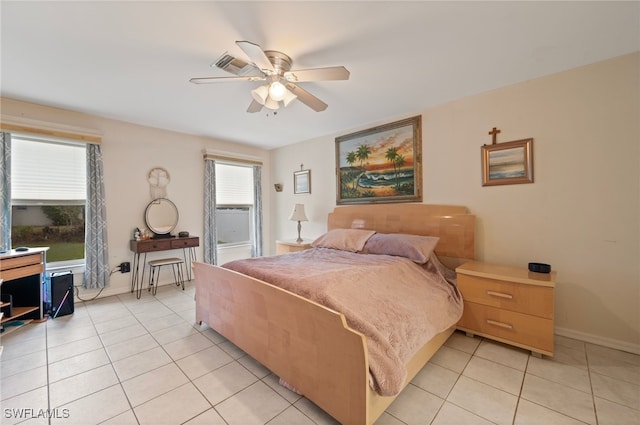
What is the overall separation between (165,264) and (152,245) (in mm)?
382

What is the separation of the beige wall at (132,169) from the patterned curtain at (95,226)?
5.7 inches

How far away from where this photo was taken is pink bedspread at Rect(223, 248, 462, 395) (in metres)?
1.34

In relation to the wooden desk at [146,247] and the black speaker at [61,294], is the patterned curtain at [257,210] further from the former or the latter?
the black speaker at [61,294]

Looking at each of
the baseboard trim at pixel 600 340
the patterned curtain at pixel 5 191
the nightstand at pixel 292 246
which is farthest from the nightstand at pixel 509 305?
the patterned curtain at pixel 5 191

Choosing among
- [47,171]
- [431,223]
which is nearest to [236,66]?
[431,223]

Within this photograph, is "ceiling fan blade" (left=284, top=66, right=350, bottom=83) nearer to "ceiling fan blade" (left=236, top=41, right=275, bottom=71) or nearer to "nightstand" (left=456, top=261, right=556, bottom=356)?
"ceiling fan blade" (left=236, top=41, right=275, bottom=71)

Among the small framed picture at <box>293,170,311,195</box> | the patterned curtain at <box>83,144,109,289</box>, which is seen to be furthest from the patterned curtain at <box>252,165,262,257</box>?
the patterned curtain at <box>83,144,109,289</box>

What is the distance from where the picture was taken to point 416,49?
78.1 inches

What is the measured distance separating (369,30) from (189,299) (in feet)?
11.9

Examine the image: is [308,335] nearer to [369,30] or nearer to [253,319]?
[253,319]

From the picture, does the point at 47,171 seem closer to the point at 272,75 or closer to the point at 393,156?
the point at 272,75

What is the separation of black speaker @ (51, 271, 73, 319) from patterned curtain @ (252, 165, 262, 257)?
106 inches

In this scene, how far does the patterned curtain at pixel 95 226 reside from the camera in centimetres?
324

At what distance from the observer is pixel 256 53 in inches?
64.1
